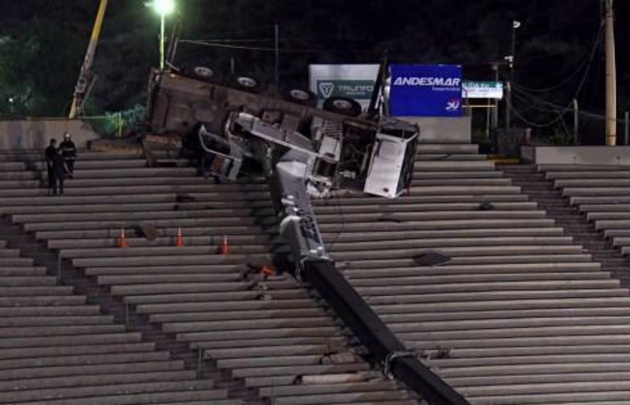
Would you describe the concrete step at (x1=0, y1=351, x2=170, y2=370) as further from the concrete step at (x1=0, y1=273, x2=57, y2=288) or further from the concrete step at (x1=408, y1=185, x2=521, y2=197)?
the concrete step at (x1=408, y1=185, x2=521, y2=197)

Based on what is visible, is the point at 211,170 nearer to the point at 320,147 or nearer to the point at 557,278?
the point at 320,147

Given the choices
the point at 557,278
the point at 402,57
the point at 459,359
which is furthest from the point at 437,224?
the point at 402,57

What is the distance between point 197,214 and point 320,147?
276cm

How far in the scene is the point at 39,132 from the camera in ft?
83.8

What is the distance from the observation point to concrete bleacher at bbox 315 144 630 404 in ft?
66.3

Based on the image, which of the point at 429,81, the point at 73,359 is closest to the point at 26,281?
the point at 73,359

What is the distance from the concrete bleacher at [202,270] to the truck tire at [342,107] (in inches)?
82.2

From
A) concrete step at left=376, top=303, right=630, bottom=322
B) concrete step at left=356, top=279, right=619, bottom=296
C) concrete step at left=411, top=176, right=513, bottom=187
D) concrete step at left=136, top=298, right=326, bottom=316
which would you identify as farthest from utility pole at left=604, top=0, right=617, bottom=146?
concrete step at left=136, top=298, right=326, bottom=316

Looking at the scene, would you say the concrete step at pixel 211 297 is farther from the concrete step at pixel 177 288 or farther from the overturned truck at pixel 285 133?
the overturned truck at pixel 285 133

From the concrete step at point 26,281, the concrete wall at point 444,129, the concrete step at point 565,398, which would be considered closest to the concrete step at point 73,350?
the concrete step at point 26,281

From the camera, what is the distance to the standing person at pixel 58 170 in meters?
22.8

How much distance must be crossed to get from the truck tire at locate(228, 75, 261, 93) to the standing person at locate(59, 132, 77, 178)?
11.1ft

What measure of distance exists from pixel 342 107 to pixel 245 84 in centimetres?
200

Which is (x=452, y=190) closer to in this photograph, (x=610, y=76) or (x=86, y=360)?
(x=610, y=76)
